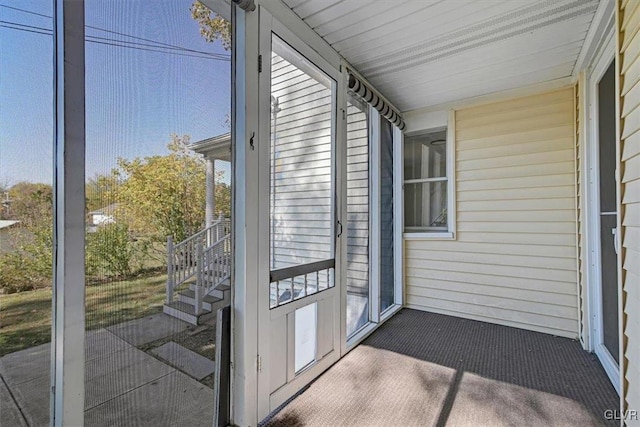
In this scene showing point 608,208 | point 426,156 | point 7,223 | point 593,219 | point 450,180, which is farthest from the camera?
point 426,156

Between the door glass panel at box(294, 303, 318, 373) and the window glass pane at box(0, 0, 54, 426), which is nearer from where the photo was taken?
the window glass pane at box(0, 0, 54, 426)

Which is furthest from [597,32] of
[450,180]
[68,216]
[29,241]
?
[29,241]

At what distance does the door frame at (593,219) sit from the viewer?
2271 millimetres

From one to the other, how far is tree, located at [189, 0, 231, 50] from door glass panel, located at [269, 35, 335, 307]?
1.04ft

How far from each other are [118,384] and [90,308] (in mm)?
289

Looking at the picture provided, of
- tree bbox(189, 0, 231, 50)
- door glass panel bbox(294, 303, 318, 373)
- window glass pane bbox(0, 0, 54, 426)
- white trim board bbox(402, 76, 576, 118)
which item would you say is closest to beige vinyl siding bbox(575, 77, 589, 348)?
white trim board bbox(402, 76, 576, 118)

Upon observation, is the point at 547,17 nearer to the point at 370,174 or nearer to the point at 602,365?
the point at 370,174

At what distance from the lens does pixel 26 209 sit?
880 millimetres

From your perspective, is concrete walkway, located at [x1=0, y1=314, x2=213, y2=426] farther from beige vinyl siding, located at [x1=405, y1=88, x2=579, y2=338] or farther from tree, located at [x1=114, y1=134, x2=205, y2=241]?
beige vinyl siding, located at [x1=405, y1=88, x2=579, y2=338]

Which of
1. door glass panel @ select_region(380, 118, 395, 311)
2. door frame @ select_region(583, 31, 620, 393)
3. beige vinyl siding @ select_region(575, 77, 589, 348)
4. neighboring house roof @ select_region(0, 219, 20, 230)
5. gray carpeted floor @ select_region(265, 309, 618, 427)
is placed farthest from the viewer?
door glass panel @ select_region(380, 118, 395, 311)

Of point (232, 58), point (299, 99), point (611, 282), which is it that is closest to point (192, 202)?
point (232, 58)

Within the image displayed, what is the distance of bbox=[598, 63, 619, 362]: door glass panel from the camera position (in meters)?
1.98

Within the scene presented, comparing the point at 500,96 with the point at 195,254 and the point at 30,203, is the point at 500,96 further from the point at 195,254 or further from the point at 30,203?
the point at 30,203

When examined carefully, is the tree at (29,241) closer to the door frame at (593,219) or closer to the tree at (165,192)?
the tree at (165,192)
